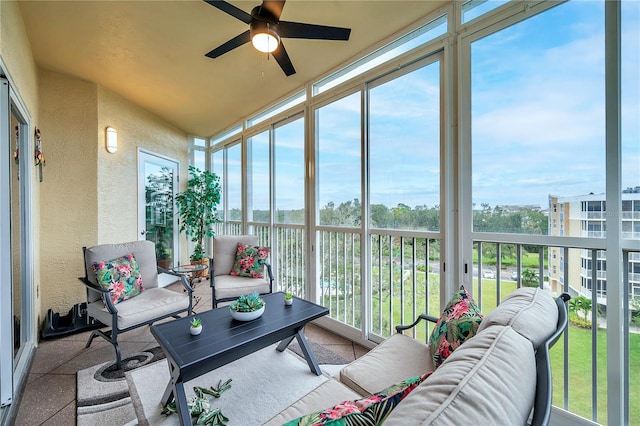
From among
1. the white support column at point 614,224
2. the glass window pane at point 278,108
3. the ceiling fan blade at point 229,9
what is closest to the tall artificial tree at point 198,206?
the glass window pane at point 278,108

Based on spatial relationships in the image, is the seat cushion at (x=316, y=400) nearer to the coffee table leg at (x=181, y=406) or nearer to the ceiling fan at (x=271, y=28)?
the coffee table leg at (x=181, y=406)

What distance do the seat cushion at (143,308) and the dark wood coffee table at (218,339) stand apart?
25.0 inches

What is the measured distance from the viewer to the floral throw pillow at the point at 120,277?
240 cm

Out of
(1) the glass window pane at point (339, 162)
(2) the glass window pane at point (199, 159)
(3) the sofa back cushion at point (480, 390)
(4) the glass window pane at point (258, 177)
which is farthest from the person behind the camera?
(2) the glass window pane at point (199, 159)

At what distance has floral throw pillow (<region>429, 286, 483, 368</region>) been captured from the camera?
1.22 metres

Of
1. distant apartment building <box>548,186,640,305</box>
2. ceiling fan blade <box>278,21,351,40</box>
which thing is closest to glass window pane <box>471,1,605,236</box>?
distant apartment building <box>548,186,640,305</box>

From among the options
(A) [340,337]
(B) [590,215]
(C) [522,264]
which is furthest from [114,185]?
(B) [590,215]

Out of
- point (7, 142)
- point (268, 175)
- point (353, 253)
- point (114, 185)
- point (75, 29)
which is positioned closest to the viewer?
point (7, 142)

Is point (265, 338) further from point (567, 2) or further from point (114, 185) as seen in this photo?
point (114, 185)

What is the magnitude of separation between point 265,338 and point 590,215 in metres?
2.12

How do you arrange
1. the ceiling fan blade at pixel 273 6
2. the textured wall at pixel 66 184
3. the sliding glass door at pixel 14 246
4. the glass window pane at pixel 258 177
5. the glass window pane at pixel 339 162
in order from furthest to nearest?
the glass window pane at pixel 258 177
the textured wall at pixel 66 184
the glass window pane at pixel 339 162
the sliding glass door at pixel 14 246
the ceiling fan blade at pixel 273 6

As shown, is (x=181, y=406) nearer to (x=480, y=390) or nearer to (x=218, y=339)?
(x=218, y=339)

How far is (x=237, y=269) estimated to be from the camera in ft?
11.2

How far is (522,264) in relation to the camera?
71.7 inches
